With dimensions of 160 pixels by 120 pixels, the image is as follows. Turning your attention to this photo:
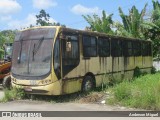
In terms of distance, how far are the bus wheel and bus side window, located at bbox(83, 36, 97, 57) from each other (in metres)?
0.98

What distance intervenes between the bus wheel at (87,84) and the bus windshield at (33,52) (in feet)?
7.79

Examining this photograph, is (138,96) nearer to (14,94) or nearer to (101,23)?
(14,94)

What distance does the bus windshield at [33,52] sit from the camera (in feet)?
42.5

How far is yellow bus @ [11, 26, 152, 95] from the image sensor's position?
42.3ft

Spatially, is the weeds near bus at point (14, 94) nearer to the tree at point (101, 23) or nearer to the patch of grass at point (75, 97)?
the patch of grass at point (75, 97)

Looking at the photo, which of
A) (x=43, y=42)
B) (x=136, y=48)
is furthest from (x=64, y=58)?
(x=136, y=48)

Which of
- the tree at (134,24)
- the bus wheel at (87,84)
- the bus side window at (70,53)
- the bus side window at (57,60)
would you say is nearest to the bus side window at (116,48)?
the bus wheel at (87,84)

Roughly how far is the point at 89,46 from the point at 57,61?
104 inches

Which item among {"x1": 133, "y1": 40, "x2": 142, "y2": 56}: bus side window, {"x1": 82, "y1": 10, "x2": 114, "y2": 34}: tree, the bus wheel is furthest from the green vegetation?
the bus wheel

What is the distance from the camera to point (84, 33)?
1491cm

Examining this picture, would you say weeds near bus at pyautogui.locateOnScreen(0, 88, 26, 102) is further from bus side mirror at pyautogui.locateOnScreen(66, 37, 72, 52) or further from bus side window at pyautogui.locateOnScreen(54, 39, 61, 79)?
bus side mirror at pyautogui.locateOnScreen(66, 37, 72, 52)

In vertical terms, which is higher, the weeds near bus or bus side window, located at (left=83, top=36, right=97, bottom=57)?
bus side window, located at (left=83, top=36, right=97, bottom=57)

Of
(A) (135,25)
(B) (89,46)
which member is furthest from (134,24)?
(B) (89,46)

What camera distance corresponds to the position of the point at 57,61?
12945mm
